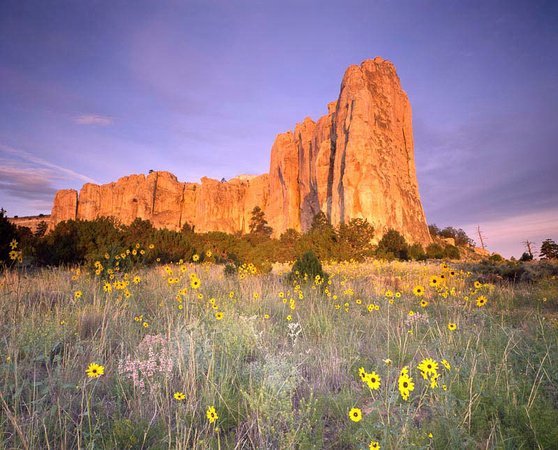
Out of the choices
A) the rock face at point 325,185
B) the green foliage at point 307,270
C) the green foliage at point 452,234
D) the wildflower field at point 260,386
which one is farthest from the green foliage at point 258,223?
the wildflower field at point 260,386

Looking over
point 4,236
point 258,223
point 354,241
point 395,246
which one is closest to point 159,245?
point 4,236

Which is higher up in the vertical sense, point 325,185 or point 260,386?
point 325,185

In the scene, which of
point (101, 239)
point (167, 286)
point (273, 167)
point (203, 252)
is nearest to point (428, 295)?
point (167, 286)

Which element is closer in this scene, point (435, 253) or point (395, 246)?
point (395, 246)

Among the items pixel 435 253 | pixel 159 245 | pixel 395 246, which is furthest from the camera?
pixel 435 253

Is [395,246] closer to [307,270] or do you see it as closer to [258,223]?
[307,270]

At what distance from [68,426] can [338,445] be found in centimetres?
169

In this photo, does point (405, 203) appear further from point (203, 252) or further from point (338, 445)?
point (338, 445)

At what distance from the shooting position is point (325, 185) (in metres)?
44.4

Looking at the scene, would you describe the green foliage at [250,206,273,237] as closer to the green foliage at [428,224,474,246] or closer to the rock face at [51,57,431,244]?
the rock face at [51,57,431,244]

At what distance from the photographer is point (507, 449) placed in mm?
1969

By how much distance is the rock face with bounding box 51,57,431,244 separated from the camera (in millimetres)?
38281

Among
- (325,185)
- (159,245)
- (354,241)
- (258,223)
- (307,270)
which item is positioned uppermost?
(325,185)

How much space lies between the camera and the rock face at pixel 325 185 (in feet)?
126
